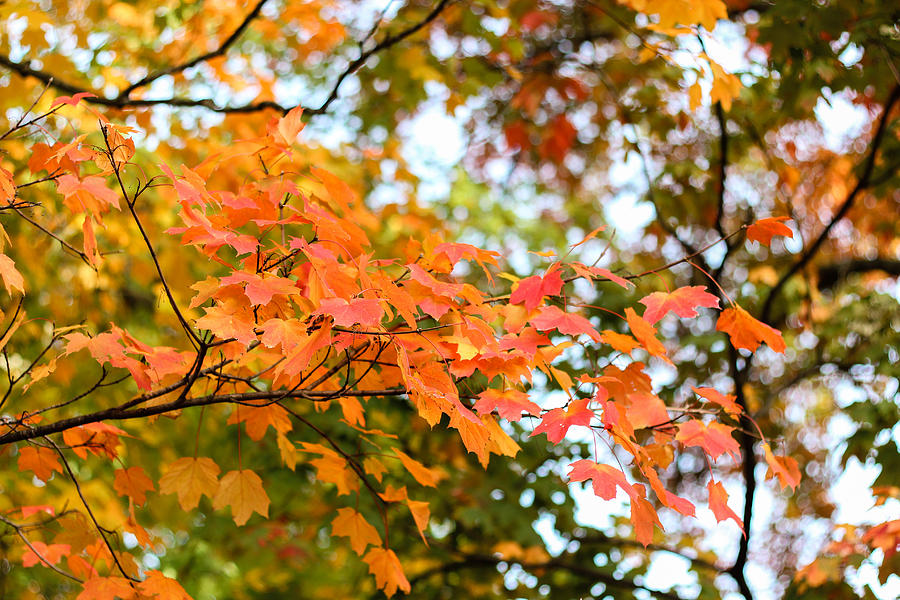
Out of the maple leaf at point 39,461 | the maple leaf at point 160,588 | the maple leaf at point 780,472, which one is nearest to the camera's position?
the maple leaf at point 160,588

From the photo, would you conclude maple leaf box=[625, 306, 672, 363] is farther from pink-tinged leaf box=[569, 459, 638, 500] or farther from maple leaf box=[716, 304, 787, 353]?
pink-tinged leaf box=[569, 459, 638, 500]

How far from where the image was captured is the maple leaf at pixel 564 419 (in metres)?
1.49

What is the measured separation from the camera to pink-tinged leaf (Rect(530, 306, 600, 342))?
1.51 metres

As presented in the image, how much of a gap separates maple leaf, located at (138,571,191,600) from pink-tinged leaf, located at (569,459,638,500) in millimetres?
950

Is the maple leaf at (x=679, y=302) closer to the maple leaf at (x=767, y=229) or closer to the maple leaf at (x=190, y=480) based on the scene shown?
the maple leaf at (x=767, y=229)

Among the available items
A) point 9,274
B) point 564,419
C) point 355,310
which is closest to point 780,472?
point 564,419

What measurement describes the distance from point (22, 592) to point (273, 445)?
104 inches

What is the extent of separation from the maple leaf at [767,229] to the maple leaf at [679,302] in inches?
8.3

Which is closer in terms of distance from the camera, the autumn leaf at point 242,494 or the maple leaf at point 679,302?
the maple leaf at point 679,302

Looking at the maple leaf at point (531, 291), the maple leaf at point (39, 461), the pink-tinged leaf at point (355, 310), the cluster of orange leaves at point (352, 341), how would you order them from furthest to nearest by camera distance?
the maple leaf at point (39, 461)
the maple leaf at point (531, 291)
the cluster of orange leaves at point (352, 341)
the pink-tinged leaf at point (355, 310)

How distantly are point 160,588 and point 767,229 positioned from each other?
1.61m

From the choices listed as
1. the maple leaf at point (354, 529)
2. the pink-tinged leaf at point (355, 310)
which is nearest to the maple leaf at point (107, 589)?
the maple leaf at point (354, 529)

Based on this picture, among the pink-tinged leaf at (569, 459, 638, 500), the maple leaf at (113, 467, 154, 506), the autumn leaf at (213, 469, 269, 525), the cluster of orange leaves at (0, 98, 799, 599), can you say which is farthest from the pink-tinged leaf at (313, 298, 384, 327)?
the maple leaf at (113, 467, 154, 506)

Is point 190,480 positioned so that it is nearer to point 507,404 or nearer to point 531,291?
point 507,404
